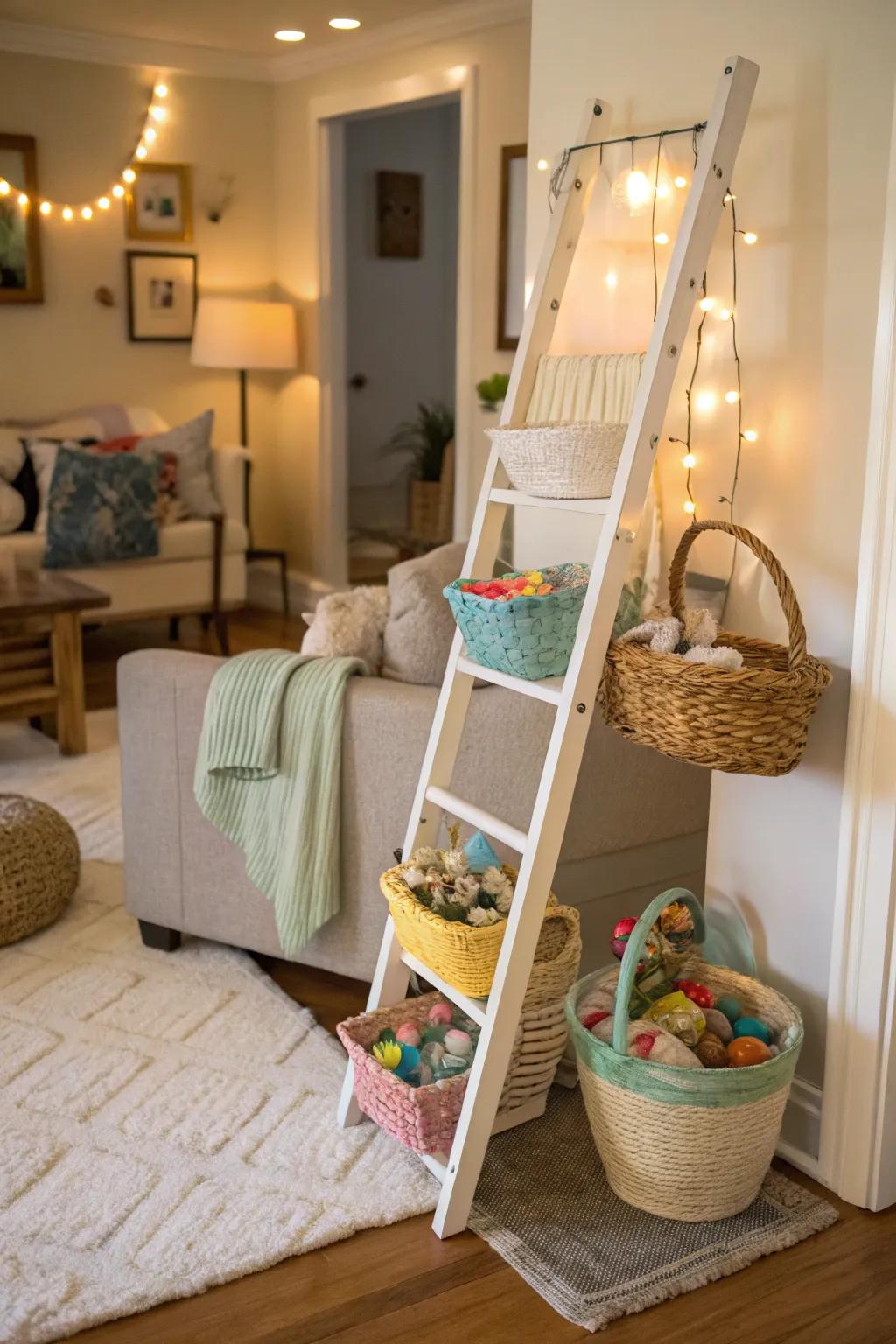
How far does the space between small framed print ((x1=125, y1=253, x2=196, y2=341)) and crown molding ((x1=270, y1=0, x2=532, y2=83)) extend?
1.01 metres

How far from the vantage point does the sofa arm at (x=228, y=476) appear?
19.9ft

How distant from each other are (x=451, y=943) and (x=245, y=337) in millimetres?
4729

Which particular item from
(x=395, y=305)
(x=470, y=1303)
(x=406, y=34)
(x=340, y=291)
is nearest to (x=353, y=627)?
(x=470, y=1303)

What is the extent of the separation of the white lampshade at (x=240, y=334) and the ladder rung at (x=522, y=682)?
173 inches

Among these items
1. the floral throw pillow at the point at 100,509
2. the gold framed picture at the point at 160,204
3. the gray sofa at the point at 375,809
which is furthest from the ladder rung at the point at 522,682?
the gold framed picture at the point at 160,204

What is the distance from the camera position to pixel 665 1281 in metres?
1.96

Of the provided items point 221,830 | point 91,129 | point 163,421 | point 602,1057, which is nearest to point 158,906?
point 221,830

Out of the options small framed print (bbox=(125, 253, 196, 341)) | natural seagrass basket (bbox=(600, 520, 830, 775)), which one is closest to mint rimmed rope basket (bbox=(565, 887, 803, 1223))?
natural seagrass basket (bbox=(600, 520, 830, 775))

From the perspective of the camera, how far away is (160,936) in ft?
9.98

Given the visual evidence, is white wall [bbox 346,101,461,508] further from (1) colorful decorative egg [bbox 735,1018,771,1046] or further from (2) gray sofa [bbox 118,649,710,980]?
(1) colorful decorative egg [bbox 735,1018,771,1046]

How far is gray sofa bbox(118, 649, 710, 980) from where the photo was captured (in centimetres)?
259

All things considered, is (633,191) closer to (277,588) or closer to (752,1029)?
(752,1029)

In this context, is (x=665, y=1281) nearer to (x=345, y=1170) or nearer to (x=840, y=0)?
(x=345, y=1170)

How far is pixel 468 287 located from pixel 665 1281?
4.27 m
